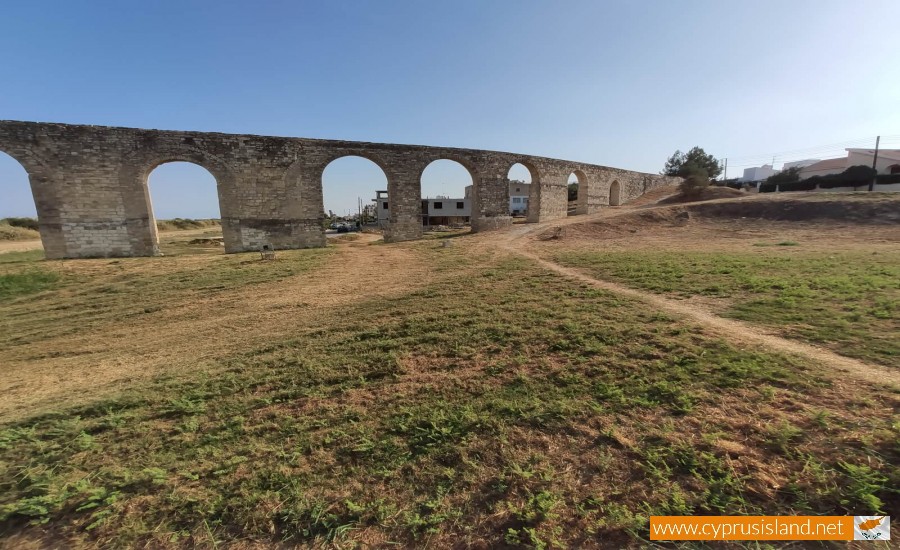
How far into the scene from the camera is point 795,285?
20.2ft

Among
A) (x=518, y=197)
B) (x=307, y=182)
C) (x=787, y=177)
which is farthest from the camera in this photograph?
(x=518, y=197)

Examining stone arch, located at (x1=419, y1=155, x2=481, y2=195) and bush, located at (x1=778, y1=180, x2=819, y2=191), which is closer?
stone arch, located at (x1=419, y1=155, x2=481, y2=195)

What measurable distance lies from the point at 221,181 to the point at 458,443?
55.6 ft

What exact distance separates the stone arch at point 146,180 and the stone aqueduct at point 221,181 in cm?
3

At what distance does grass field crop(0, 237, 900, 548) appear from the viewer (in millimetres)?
2129

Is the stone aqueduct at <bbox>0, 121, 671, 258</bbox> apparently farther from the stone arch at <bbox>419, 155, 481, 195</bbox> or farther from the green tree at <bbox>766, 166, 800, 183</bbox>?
the green tree at <bbox>766, 166, 800, 183</bbox>

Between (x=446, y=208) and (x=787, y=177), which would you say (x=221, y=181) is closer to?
(x=446, y=208)

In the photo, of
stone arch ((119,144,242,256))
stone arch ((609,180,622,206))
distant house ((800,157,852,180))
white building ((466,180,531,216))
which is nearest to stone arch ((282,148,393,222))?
stone arch ((119,144,242,256))

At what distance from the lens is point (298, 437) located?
301 cm

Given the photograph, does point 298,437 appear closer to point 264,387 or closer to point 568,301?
point 264,387

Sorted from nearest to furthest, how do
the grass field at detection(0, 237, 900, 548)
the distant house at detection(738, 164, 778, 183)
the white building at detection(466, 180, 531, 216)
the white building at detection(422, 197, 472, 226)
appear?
the grass field at detection(0, 237, 900, 548) < the white building at detection(422, 197, 472, 226) < the white building at detection(466, 180, 531, 216) < the distant house at detection(738, 164, 778, 183)

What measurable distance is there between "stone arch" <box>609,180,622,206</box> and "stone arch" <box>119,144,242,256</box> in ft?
96.6

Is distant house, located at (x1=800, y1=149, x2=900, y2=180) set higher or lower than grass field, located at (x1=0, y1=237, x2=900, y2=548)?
higher

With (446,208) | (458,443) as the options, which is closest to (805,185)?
(446,208)
